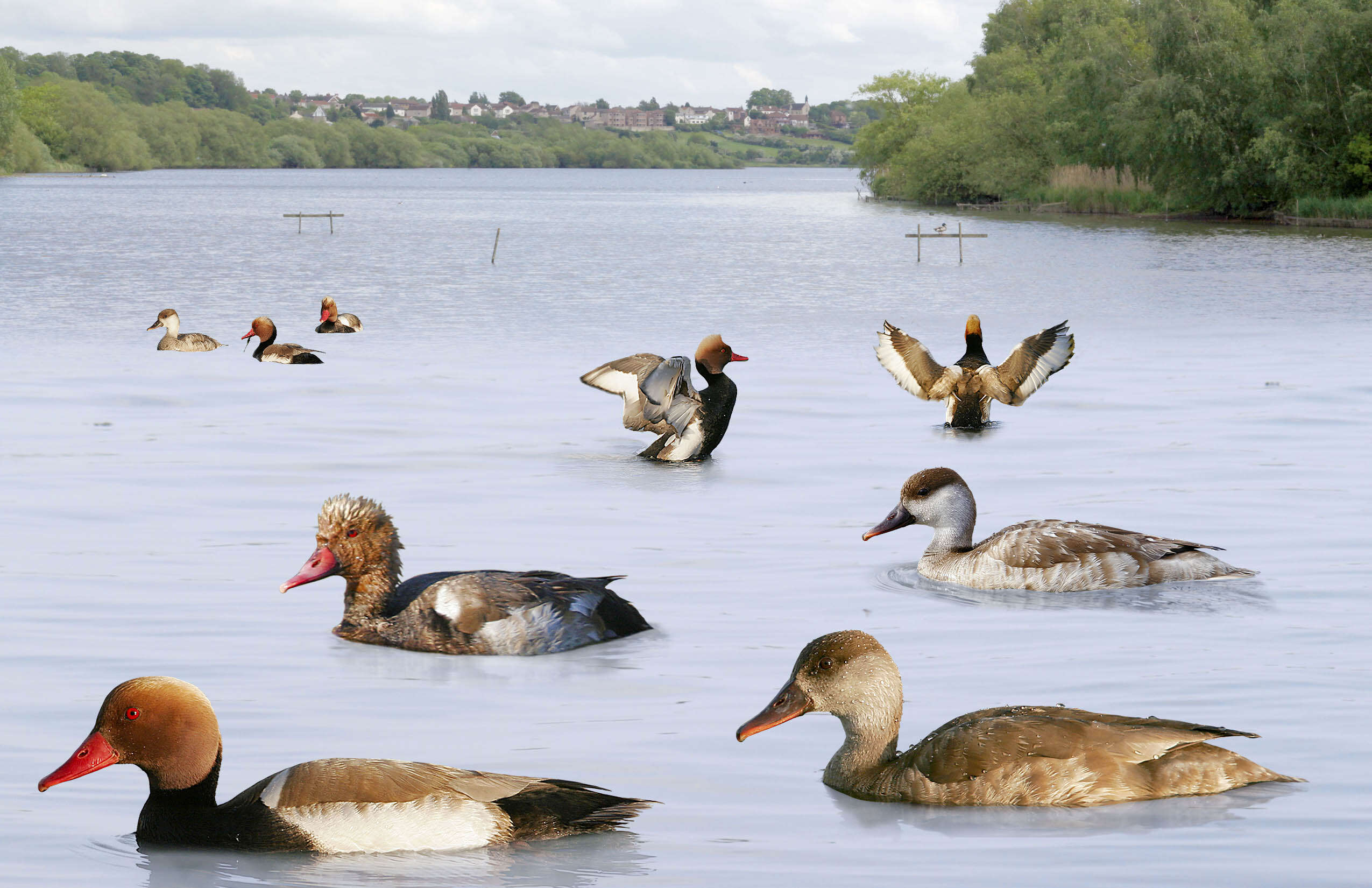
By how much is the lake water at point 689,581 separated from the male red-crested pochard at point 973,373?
1.43 feet

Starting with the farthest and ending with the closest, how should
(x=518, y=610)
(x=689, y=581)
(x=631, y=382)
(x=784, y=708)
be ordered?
(x=631, y=382), (x=689, y=581), (x=518, y=610), (x=784, y=708)

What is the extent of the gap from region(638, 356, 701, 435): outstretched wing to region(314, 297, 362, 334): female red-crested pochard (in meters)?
15.1

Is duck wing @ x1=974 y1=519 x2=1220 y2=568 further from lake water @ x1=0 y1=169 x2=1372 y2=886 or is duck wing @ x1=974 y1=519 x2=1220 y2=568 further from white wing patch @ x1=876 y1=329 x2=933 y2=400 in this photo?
white wing patch @ x1=876 y1=329 x2=933 y2=400

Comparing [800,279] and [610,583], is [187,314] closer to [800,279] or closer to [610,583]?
[800,279]

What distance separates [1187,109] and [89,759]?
83188 millimetres

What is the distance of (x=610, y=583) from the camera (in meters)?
10.7

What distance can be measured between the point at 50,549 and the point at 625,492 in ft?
17.0

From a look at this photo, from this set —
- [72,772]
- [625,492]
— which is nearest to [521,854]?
[72,772]

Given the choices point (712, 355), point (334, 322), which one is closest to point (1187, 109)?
point (334, 322)

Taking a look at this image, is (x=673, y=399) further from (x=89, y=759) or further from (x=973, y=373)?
(x=89, y=759)

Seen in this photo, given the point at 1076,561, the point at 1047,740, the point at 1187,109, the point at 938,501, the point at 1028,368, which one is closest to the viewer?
the point at 1047,740

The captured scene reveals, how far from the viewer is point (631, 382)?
56.2ft

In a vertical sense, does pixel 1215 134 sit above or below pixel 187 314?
above

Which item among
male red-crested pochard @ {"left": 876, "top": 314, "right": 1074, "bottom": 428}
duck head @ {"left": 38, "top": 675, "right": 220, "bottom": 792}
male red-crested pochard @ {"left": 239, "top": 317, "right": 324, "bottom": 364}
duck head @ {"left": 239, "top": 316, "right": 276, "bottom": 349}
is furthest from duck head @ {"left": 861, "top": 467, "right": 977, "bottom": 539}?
duck head @ {"left": 239, "top": 316, "right": 276, "bottom": 349}
